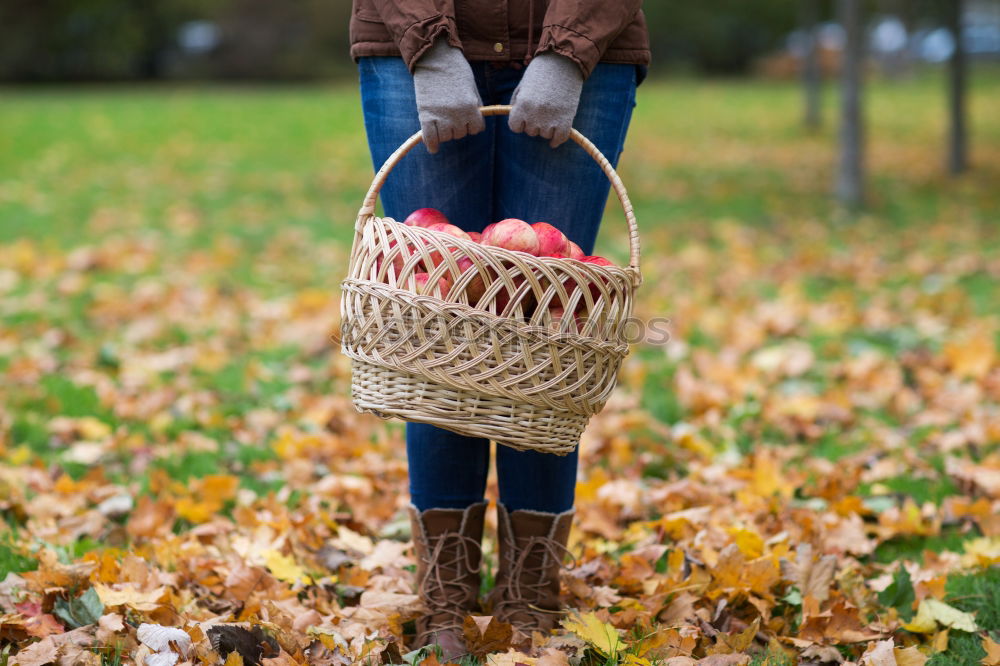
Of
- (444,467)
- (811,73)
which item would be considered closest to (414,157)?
(444,467)

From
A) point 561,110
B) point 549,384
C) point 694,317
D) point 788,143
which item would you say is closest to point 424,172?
point 561,110

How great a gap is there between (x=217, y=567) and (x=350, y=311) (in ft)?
2.94

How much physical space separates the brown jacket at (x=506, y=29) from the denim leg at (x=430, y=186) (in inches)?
3.1

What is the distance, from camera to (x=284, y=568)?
2250 millimetres

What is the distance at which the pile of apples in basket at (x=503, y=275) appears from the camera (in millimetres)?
1615

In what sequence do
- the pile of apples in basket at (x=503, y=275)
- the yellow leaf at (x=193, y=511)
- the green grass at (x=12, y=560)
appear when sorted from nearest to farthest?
1. the pile of apples in basket at (x=503, y=275)
2. the green grass at (x=12, y=560)
3. the yellow leaf at (x=193, y=511)

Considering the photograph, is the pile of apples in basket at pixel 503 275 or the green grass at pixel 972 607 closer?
the pile of apples in basket at pixel 503 275

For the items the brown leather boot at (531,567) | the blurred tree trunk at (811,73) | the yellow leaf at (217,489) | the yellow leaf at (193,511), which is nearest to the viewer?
the brown leather boot at (531,567)

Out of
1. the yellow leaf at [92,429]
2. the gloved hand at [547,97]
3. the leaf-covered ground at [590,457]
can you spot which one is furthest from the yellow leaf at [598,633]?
the yellow leaf at [92,429]

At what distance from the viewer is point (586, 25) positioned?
5.65ft

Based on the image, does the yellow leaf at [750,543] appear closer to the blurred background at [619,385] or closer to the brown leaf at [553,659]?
the blurred background at [619,385]

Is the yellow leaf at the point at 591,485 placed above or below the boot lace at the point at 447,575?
below

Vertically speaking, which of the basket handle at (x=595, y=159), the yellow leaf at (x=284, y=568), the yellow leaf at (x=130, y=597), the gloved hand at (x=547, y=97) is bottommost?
the yellow leaf at (x=284, y=568)

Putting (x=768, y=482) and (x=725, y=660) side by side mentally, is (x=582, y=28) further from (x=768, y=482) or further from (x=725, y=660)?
(x=768, y=482)
